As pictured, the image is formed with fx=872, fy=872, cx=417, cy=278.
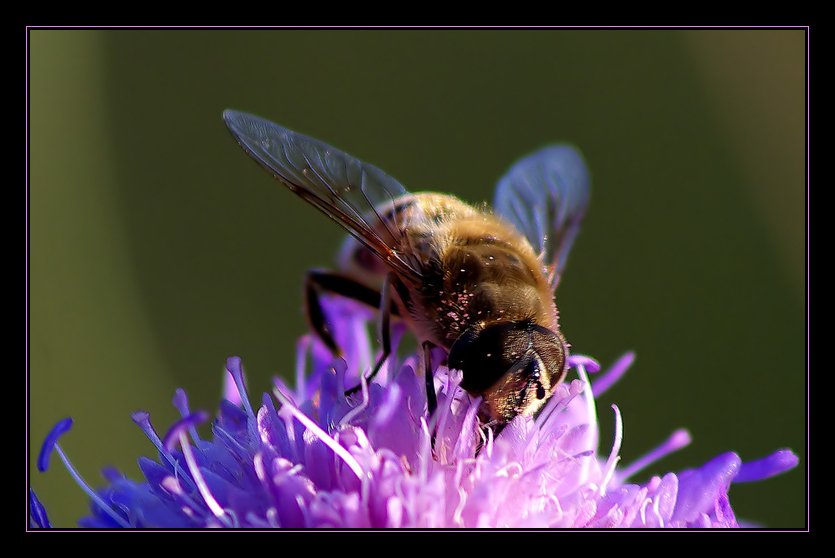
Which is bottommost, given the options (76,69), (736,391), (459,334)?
(736,391)

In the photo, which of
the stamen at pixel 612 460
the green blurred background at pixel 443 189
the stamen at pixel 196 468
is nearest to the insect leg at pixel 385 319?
the stamen at pixel 196 468

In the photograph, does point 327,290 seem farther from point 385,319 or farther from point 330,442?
point 330,442

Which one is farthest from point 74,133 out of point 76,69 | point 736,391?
point 736,391

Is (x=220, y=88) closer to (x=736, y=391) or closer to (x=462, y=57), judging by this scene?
(x=462, y=57)

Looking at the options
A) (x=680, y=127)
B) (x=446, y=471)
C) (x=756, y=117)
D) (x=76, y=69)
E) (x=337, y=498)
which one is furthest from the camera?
(x=680, y=127)

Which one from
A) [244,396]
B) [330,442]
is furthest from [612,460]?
[244,396]

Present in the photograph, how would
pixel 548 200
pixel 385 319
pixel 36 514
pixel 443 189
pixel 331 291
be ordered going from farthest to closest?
pixel 443 189 → pixel 548 200 → pixel 331 291 → pixel 385 319 → pixel 36 514
